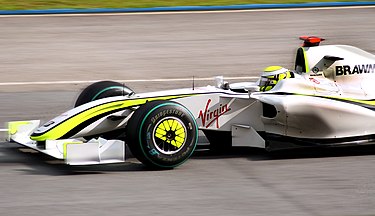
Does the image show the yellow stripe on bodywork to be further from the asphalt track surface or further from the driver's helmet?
the driver's helmet

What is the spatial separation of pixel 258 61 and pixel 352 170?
672 centimetres

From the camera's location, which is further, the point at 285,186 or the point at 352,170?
the point at 352,170

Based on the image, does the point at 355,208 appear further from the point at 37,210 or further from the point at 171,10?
the point at 171,10

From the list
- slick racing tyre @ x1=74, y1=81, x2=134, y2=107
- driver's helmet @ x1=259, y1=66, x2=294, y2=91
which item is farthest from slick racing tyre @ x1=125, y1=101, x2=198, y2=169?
slick racing tyre @ x1=74, y1=81, x2=134, y2=107

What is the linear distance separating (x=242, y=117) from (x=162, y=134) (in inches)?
37.9

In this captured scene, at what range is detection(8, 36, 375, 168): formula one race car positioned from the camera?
794 centimetres

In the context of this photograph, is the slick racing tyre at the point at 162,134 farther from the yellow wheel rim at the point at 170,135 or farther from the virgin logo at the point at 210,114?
the virgin logo at the point at 210,114

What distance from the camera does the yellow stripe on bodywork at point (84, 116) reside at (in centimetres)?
817

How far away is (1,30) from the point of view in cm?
1686

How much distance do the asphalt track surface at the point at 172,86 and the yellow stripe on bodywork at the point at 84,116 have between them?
298 mm

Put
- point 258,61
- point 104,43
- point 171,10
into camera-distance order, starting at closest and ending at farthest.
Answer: point 258,61, point 104,43, point 171,10

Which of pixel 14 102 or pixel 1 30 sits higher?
pixel 1 30

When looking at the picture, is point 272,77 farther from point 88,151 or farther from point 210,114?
point 88,151

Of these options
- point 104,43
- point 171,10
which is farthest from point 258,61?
point 171,10
